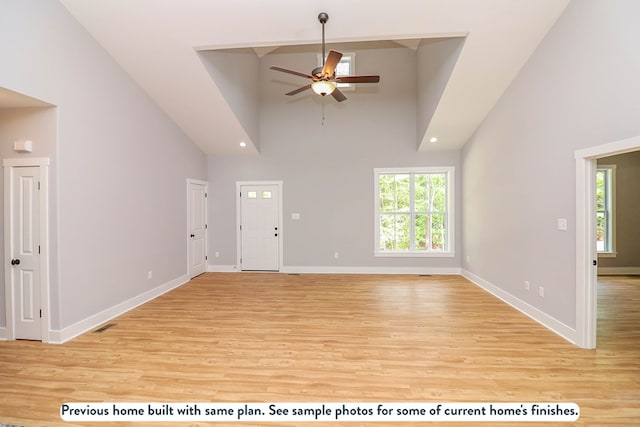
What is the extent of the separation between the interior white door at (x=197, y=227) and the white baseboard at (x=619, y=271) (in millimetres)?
8608

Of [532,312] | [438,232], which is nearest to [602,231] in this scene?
[438,232]

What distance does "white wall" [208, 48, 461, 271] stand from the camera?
250 inches

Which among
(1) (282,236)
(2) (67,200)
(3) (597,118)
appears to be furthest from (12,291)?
(3) (597,118)

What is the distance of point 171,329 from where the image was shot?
3.50m

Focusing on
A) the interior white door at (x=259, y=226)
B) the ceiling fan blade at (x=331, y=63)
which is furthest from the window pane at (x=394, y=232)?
the ceiling fan blade at (x=331, y=63)

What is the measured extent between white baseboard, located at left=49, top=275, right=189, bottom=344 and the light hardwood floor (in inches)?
4.8

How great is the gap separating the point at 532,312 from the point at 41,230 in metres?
5.92

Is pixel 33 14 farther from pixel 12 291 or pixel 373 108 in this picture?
pixel 373 108

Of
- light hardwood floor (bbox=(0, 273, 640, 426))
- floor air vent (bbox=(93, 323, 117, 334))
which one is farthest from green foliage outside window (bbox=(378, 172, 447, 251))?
floor air vent (bbox=(93, 323, 117, 334))

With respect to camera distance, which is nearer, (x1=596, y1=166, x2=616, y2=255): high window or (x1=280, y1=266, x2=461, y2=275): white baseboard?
(x1=596, y1=166, x2=616, y2=255): high window

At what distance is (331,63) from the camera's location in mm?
3123

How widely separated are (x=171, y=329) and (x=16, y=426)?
1.56 metres

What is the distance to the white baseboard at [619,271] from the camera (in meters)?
6.12

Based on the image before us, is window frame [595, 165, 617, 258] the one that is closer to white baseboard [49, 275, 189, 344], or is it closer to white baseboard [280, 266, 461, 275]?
white baseboard [280, 266, 461, 275]
